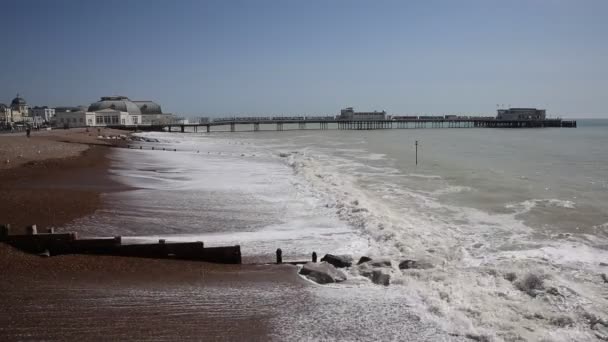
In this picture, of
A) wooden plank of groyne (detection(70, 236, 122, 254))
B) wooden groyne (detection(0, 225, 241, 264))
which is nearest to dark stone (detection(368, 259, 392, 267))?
wooden groyne (detection(0, 225, 241, 264))

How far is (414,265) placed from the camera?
27.1 ft

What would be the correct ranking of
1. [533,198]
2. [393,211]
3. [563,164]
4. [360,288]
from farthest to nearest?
[563,164]
[533,198]
[393,211]
[360,288]

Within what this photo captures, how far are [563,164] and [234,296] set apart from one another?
2936cm

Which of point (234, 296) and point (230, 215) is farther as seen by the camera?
point (230, 215)

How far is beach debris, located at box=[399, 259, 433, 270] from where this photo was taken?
26.9 feet

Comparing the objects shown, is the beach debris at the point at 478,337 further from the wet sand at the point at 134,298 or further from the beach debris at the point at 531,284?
the wet sand at the point at 134,298

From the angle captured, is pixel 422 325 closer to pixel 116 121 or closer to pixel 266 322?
pixel 266 322

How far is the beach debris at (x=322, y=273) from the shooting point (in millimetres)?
7480

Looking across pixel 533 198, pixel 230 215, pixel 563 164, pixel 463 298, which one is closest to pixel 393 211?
pixel 230 215

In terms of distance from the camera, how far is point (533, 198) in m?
17.1

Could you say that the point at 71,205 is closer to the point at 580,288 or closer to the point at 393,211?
the point at 393,211

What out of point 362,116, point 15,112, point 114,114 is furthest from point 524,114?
point 15,112

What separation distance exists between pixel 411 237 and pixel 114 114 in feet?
329

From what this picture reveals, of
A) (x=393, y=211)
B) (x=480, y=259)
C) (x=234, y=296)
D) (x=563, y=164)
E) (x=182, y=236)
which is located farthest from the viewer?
(x=563, y=164)
